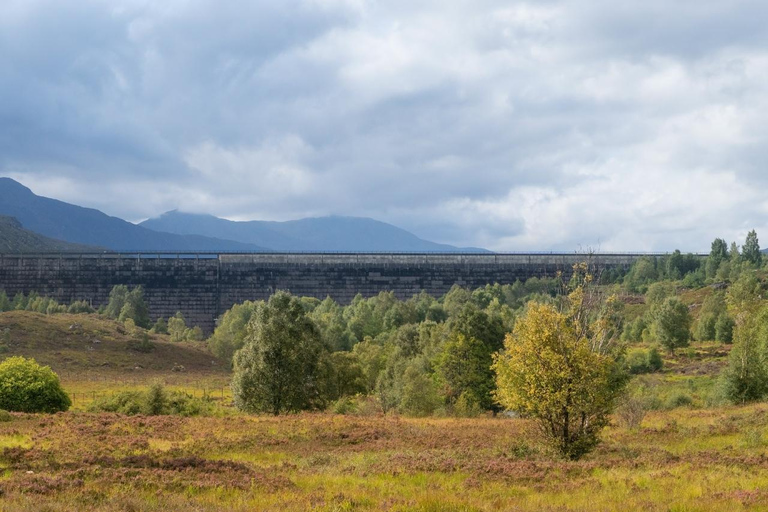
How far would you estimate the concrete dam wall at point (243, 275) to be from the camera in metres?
178

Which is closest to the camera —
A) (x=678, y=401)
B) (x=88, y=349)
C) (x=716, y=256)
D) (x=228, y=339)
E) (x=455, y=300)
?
(x=678, y=401)

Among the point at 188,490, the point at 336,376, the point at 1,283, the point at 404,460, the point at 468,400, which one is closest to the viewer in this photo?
the point at 188,490

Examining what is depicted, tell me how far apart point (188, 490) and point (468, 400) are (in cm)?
4474

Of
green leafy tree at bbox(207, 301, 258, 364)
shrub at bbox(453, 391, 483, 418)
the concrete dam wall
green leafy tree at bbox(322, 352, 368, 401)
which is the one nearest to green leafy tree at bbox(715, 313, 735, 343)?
the concrete dam wall

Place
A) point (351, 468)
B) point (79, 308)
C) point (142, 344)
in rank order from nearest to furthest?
point (351, 468), point (142, 344), point (79, 308)

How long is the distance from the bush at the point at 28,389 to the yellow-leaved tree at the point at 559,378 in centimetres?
3281

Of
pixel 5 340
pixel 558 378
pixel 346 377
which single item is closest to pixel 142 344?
pixel 5 340

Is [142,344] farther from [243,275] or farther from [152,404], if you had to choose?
[152,404]

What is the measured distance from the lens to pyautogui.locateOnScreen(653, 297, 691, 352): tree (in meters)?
112

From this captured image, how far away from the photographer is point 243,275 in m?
184

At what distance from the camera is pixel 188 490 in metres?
20.4

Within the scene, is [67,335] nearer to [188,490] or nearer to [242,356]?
[242,356]

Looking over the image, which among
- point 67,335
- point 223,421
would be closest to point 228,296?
point 67,335

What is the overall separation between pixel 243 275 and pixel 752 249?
13267 centimetres
